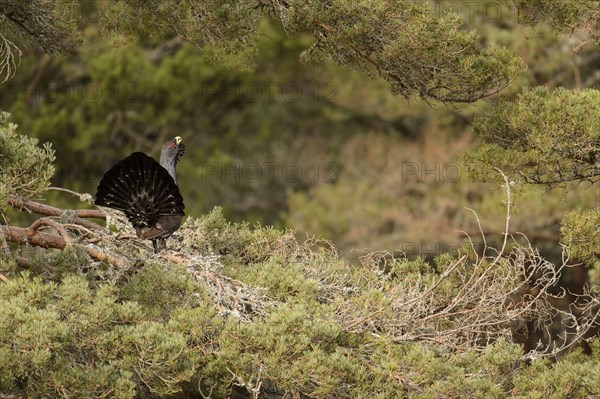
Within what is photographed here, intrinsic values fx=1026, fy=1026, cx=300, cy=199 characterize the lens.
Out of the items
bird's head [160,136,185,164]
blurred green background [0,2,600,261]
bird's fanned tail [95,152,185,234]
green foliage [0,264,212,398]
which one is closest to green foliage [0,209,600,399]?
green foliage [0,264,212,398]

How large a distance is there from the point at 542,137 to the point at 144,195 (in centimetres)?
325

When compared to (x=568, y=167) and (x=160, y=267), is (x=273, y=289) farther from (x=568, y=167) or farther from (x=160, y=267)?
(x=568, y=167)

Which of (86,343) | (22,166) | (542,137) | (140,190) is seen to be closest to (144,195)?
(140,190)

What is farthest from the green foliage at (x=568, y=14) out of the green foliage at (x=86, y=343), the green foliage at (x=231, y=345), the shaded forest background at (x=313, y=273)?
the green foliage at (x=86, y=343)

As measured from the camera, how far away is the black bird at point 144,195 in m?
7.70

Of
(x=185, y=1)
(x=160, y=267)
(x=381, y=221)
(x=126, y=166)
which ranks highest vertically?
(x=185, y=1)

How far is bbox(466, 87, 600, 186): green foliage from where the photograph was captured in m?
8.32

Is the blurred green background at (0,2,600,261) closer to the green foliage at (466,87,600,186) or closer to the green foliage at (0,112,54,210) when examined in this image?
A: the green foliage at (466,87,600,186)

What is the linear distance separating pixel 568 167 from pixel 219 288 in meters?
3.19

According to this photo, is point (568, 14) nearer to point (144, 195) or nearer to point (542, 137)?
point (542, 137)

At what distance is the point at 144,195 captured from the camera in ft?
25.9

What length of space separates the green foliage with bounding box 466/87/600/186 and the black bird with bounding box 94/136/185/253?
2.69m

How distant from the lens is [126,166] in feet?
25.2

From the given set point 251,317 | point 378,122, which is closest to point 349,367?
point 251,317
